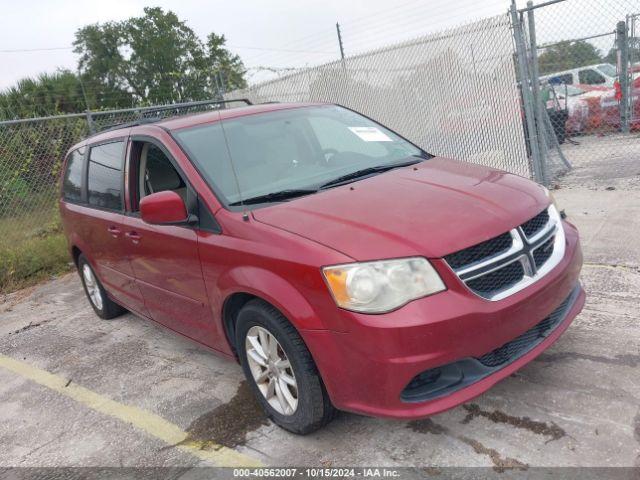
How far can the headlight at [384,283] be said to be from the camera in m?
2.45

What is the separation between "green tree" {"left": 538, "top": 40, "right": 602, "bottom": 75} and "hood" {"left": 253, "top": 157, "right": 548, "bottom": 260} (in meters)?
6.38

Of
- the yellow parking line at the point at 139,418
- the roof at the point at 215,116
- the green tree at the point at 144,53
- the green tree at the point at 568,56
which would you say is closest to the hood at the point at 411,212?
the roof at the point at 215,116

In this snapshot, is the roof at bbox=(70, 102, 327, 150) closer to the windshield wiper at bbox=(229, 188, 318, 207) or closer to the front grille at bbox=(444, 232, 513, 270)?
the windshield wiper at bbox=(229, 188, 318, 207)

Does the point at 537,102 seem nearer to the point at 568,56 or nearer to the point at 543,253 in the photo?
the point at 568,56

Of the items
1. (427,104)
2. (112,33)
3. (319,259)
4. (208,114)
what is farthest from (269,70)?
(112,33)

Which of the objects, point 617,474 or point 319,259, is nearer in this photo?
point 617,474

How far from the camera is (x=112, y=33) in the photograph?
46.7 m

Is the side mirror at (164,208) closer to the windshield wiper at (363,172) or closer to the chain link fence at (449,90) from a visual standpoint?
the windshield wiper at (363,172)

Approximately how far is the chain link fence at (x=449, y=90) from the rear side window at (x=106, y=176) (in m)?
5.17

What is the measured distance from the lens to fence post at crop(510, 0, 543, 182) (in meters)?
7.09

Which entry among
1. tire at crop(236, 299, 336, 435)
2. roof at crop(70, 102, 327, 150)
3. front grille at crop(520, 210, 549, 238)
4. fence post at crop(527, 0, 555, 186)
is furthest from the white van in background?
tire at crop(236, 299, 336, 435)

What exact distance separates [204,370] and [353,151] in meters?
1.84

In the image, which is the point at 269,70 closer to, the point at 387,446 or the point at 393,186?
the point at 393,186

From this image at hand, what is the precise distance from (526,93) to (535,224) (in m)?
4.95
